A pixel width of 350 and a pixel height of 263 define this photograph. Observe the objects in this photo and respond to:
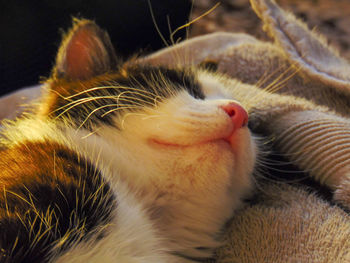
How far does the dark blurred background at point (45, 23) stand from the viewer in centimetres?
123

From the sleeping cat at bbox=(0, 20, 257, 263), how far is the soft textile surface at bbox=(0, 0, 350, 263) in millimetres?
68

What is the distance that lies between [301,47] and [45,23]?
0.81m

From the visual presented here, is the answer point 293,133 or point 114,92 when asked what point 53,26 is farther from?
point 293,133

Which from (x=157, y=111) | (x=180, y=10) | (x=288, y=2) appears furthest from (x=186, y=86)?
(x=288, y=2)

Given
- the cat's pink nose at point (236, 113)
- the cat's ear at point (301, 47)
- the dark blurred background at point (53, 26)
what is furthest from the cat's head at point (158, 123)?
the dark blurred background at point (53, 26)

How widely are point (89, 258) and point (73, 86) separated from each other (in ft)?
1.15

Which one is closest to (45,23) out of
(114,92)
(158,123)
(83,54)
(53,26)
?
(53,26)

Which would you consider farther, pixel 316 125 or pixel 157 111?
pixel 316 125

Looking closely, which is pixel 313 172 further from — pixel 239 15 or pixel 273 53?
pixel 239 15

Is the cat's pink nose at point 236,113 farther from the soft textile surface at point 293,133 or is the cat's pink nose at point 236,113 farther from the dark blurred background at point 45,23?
the dark blurred background at point 45,23

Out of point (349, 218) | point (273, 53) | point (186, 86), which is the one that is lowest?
point (349, 218)

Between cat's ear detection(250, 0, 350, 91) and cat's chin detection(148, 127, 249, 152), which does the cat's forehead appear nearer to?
cat's chin detection(148, 127, 249, 152)

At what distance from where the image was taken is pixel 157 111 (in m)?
0.65

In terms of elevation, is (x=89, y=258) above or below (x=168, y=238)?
above
